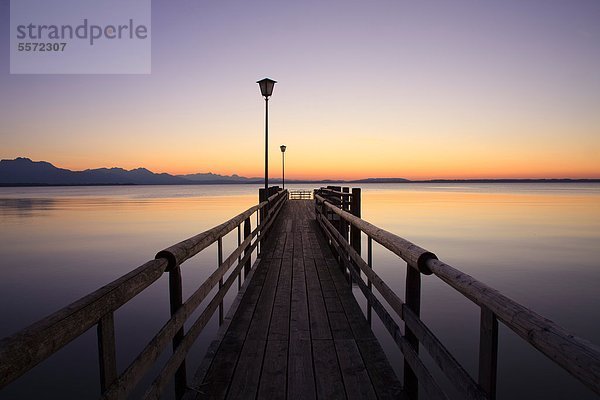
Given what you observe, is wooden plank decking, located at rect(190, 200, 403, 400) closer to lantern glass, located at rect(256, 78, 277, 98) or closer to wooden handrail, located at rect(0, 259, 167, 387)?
wooden handrail, located at rect(0, 259, 167, 387)

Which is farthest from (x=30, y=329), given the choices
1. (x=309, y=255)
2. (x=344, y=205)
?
(x=344, y=205)

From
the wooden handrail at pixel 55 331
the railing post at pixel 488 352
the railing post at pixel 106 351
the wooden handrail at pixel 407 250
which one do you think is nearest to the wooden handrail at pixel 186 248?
the wooden handrail at pixel 55 331

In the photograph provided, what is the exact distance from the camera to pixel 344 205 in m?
12.2

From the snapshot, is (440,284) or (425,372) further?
(440,284)

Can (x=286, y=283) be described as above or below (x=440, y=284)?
above

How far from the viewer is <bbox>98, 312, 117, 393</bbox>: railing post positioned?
161 centimetres

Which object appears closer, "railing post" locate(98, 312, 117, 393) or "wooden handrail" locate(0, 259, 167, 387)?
"wooden handrail" locate(0, 259, 167, 387)

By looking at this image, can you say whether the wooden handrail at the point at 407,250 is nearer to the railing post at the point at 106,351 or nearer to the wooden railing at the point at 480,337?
the wooden railing at the point at 480,337

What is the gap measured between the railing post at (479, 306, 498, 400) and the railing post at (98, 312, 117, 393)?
5.50 feet

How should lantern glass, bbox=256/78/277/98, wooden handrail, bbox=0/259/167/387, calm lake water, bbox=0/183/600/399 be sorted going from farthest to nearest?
lantern glass, bbox=256/78/277/98
calm lake water, bbox=0/183/600/399
wooden handrail, bbox=0/259/167/387

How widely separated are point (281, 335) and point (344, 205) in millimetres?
8541

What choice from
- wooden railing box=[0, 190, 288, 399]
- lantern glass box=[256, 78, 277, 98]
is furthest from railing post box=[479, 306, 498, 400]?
lantern glass box=[256, 78, 277, 98]

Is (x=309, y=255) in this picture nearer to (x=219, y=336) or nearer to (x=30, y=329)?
(x=219, y=336)

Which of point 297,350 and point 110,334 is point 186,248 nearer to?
point 110,334
